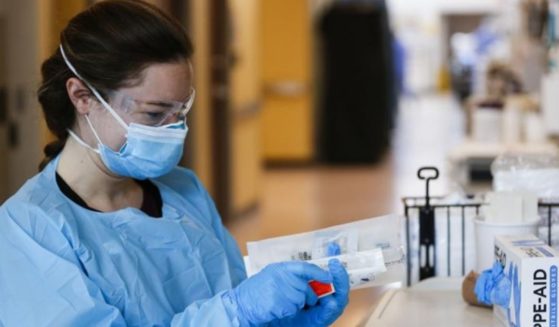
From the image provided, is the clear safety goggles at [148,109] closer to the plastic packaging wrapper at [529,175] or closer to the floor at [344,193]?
the plastic packaging wrapper at [529,175]

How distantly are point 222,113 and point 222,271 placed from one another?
→ 5294 mm

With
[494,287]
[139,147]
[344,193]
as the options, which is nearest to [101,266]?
[139,147]

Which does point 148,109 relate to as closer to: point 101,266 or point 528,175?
point 101,266

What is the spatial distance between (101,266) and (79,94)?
1.14ft

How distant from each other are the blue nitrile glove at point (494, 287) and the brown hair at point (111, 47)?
716 millimetres

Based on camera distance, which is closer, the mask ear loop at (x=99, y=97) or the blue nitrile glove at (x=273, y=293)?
the blue nitrile glove at (x=273, y=293)

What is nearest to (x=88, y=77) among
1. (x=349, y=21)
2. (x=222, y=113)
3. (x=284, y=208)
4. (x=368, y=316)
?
(x=368, y=316)

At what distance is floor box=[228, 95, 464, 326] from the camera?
7336mm

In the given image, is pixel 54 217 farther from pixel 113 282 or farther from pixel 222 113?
pixel 222 113

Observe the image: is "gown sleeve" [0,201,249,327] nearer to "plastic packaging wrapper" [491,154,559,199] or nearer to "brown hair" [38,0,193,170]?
"brown hair" [38,0,193,170]

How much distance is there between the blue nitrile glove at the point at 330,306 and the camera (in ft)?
6.37

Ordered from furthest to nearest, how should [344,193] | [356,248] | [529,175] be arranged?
[344,193] < [529,175] < [356,248]

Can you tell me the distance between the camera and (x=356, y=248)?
2.03m

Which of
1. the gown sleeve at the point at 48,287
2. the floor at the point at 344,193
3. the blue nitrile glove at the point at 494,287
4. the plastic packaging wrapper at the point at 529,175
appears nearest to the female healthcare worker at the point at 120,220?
the gown sleeve at the point at 48,287
